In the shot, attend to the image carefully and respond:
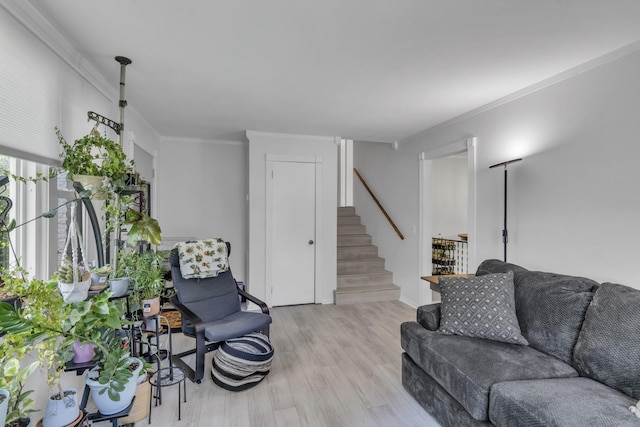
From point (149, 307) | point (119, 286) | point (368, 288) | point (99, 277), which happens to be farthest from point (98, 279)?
point (368, 288)

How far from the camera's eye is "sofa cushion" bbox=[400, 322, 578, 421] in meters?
1.75

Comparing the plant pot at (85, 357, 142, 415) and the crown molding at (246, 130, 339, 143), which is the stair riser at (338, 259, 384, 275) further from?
the plant pot at (85, 357, 142, 415)

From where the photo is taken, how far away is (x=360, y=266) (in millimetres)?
5301

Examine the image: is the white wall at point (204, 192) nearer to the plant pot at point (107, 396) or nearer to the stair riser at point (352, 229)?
the stair riser at point (352, 229)

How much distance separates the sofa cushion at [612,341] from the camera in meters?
1.61

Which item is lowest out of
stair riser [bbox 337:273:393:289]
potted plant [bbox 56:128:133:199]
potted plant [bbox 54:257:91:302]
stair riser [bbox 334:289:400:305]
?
stair riser [bbox 334:289:400:305]

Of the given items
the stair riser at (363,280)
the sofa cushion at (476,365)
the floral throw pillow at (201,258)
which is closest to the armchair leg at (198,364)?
the floral throw pillow at (201,258)

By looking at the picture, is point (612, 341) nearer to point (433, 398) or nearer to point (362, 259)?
point (433, 398)

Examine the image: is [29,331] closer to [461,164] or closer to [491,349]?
[491,349]

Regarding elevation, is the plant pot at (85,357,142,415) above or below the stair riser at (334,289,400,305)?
above

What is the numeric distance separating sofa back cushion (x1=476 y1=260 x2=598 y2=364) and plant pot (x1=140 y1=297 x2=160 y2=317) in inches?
97.2

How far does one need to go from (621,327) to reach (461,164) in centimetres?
496

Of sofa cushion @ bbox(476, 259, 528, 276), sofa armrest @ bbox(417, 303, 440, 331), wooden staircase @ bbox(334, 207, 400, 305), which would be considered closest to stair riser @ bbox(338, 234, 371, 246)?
wooden staircase @ bbox(334, 207, 400, 305)

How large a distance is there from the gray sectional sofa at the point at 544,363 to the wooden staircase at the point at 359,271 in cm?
236
